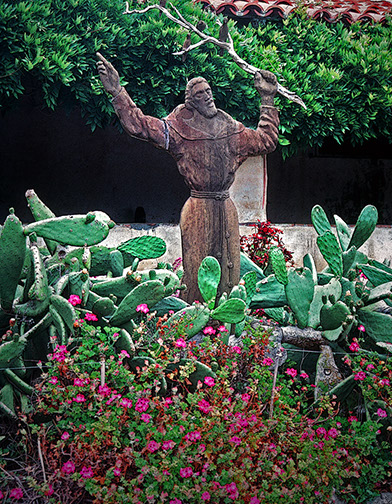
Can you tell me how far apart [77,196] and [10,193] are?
940 millimetres

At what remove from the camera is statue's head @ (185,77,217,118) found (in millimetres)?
3742

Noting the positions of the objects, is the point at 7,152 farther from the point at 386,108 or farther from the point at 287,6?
the point at 386,108

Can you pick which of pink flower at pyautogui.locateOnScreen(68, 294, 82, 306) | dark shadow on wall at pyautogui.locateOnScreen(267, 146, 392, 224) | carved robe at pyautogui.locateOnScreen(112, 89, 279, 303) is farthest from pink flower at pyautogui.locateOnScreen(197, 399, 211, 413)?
dark shadow on wall at pyautogui.locateOnScreen(267, 146, 392, 224)

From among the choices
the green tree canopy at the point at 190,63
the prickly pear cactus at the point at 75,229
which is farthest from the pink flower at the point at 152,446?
the green tree canopy at the point at 190,63

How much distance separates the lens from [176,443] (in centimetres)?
237

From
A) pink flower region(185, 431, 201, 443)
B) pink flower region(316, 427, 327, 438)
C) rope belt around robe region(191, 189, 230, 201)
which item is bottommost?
pink flower region(316, 427, 327, 438)

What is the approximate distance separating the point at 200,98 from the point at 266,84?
1.68ft

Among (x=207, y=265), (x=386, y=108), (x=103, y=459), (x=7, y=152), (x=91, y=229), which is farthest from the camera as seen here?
(x=7, y=152)

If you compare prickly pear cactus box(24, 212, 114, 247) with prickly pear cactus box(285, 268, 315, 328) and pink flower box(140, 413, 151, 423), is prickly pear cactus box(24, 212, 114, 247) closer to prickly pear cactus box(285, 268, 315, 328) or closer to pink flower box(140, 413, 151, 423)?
pink flower box(140, 413, 151, 423)

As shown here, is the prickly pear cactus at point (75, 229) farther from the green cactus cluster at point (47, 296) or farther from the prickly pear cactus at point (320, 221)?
the prickly pear cactus at point (320, 221)

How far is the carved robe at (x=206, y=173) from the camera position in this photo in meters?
3.75

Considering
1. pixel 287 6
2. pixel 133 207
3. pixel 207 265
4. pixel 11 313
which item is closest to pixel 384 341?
pixel 207 265

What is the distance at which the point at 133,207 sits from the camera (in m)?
8.61

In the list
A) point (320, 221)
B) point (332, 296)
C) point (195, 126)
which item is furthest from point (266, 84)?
point (332, 296)
